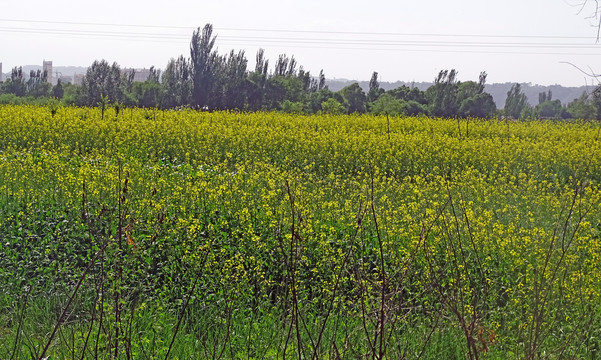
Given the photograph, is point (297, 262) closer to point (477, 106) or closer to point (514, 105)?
point (477, 106)

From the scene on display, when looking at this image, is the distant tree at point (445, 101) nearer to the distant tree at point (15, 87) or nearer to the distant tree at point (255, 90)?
the distant tree at point (255, 90)

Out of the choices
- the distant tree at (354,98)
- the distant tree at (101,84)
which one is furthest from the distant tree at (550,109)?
the distant tree at (101,84)

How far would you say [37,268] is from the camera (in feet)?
16.4

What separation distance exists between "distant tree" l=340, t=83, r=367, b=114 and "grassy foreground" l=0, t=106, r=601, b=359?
2434cm

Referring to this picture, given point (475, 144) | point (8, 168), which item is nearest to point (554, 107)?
point (475, 144)

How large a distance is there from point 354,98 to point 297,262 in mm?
33685

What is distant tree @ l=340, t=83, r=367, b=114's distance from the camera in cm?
3712

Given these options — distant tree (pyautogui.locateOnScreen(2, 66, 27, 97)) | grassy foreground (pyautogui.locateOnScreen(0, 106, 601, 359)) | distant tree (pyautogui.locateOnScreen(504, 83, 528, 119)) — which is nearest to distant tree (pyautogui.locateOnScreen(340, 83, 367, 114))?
distant tree (pyautogui.locateOnScreen(504, 83, 528, 119))

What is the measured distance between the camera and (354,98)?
37.4 meters

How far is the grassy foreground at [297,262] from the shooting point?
7.22 ft

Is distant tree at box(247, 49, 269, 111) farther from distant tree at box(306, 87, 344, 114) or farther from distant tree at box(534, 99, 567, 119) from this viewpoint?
distant tree at box(534, 99, 567, 119)

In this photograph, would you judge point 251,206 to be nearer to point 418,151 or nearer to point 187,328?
point 187,328

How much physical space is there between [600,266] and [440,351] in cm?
206

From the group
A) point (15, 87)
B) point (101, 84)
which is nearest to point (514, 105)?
point (101, 84)
